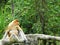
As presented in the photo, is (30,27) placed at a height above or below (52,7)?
below

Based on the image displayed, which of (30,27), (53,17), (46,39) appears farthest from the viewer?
(30,27)

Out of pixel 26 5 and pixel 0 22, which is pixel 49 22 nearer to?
pixel 26 5

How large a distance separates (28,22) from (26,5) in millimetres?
503

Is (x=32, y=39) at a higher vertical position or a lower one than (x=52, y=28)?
higher

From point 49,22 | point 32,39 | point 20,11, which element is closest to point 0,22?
point 20,11

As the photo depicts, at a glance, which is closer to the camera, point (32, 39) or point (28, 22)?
point (32, 39)

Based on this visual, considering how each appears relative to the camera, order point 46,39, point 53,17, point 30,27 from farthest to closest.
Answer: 1. point 30,27
2. point 53,17
3. point 46,39

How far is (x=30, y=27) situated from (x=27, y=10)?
26.2 inches

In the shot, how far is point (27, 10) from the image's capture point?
698 centimetres

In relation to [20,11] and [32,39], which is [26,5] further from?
[32,39]

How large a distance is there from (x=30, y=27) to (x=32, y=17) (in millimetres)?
447

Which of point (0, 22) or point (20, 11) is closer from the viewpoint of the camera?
point (20, 11)

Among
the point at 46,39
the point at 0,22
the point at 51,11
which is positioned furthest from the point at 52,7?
the point at 46,39

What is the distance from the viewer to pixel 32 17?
23.3 feet
